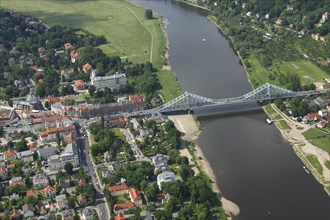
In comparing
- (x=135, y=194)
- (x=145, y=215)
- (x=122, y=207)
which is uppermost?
(x=145, y=215)

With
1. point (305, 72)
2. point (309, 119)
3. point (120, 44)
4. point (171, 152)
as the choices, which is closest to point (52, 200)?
point (171, 152)

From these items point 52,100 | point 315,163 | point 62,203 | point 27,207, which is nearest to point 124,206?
point 62,203

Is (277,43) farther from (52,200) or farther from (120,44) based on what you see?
(52,200)

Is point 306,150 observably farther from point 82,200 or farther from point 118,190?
point 82,200

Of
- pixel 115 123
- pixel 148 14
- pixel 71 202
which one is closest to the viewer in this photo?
pixel 71 202

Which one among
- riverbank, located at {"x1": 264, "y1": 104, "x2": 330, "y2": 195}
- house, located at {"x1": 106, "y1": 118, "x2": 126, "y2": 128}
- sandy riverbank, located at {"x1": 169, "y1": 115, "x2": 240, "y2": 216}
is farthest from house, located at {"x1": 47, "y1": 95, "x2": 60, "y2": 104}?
riverbank, located at {"x1": 264, "y1": 104, "x2": 330, "y2": 195}

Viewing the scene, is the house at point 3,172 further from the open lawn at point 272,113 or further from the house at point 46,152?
the open lawn at point 272,113

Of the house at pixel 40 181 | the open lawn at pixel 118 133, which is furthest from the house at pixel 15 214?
the open lawn at pixel 118 133
